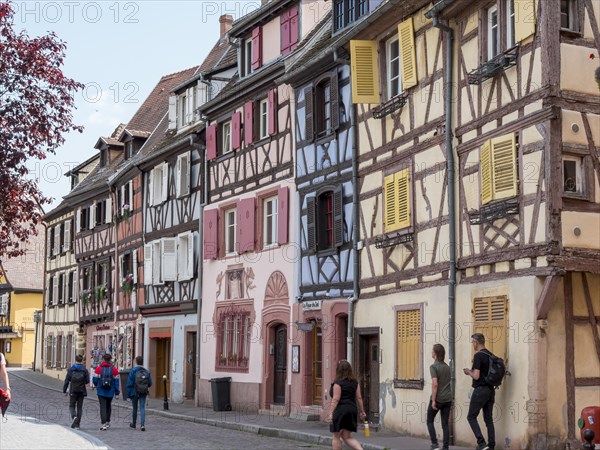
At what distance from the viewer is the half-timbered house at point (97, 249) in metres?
42.4

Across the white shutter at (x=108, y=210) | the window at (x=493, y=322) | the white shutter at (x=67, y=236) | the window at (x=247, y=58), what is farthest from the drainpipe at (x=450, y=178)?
the white shutter at (x=67, y=236)

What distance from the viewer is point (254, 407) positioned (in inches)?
1085

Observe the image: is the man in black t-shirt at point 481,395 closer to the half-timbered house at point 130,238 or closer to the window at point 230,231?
the window at point 230,231

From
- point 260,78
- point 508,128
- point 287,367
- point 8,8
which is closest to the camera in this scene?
point 508,128

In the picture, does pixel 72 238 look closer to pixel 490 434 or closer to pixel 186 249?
pixel 186 249

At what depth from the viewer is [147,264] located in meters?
36.2

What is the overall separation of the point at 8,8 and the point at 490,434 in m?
14.9

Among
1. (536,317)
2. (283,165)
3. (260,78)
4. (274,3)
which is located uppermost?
(274,3)

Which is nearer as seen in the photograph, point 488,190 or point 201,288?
point 488,190

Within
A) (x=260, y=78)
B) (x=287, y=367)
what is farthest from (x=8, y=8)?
(x=287, y=367)

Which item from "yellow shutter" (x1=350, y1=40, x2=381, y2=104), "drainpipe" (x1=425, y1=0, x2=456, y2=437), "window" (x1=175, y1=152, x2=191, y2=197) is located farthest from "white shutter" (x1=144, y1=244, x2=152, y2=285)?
"drainpipe" (x1=425, y1=0, x2=456, y2=437)

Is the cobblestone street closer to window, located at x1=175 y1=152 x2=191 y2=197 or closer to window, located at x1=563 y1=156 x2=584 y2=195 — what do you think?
window, located at x1=563 y1=156 x2=584 y2=195

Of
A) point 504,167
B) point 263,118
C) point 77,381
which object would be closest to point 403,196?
point 504,167

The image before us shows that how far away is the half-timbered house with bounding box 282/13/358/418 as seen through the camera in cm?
2352
